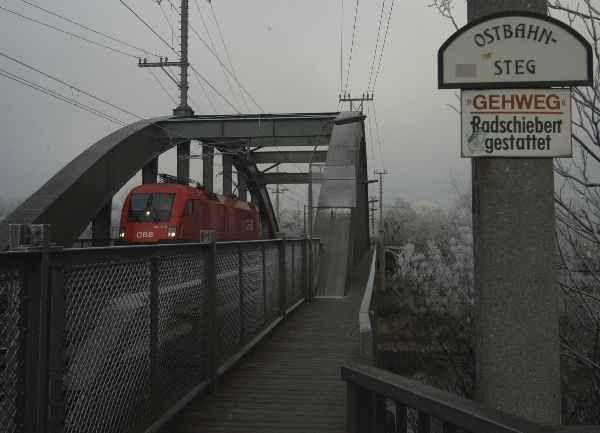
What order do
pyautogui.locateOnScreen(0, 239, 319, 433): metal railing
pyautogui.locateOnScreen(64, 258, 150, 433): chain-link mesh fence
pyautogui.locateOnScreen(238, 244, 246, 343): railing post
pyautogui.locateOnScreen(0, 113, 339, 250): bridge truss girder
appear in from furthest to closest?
1. pyautogui.locateOnScreen(0, 113, 339, 250): bridge truss girder
2. pyautogui.locateOnScreen(238, 244, 246, 343): railing post
3. pyautogui.locateOnScreen(64, 258, 150, 433): chain-link mesh fence
4. pyautogui.locateOnScreen(0, 239, 319, 433): metal railing

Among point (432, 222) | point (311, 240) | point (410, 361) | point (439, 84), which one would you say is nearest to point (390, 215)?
point (432, 222)

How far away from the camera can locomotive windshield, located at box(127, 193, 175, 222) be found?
65.8 feet

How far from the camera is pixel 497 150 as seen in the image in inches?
109

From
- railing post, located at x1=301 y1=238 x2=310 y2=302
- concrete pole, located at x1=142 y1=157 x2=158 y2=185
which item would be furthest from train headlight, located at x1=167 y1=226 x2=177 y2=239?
concrete pole, located at x1=142 y1=157 x2=158 y2=185

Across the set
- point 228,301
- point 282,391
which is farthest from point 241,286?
point 282,391

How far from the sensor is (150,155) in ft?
79.5

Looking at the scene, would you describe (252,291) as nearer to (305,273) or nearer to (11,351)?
(11,351)

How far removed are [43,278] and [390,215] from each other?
319 ft

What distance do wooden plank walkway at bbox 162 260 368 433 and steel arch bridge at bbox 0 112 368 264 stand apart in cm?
876

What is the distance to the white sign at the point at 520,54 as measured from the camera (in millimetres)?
2781

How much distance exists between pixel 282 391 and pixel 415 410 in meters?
3.83

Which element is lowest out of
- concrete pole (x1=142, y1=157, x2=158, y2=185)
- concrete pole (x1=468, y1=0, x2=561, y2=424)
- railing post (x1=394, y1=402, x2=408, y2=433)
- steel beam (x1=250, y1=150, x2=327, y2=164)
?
railing post (x1=394, y1=402, x2=408, y2=433)

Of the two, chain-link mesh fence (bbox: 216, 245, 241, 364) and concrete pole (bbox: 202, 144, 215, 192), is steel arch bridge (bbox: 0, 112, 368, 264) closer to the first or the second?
concrete pole (bbox: 202, 144, 215, 192)

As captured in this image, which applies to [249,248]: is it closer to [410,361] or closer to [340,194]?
[340,194]
